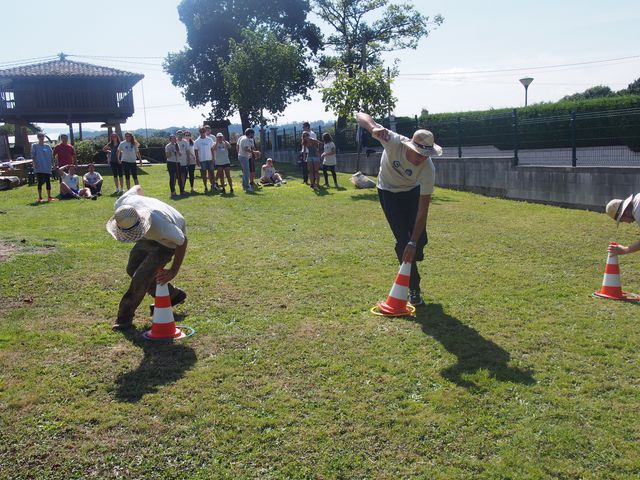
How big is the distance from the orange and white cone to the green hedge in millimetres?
11233

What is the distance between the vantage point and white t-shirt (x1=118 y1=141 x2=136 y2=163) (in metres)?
15.9

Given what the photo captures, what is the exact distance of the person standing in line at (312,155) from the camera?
17906 millimetres

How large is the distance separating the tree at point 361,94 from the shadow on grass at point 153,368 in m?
14.7

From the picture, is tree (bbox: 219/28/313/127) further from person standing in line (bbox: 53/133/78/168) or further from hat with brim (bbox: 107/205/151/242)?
hat with brim (bbox: 107/205/151/242)

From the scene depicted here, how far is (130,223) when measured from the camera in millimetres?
4996

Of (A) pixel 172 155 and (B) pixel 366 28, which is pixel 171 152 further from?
(B) pixel 366 28

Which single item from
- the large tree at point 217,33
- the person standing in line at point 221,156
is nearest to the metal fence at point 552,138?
the person standing in line at point 221,156

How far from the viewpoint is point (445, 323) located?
5.84 m

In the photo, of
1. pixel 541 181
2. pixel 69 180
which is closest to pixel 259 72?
pixel 69 180

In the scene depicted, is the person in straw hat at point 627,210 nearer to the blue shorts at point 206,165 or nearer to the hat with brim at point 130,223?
the hat with brim at point 130,223

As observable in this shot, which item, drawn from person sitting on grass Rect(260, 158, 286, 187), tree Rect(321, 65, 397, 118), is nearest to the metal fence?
tree Rect(321, 65, 397, 118)

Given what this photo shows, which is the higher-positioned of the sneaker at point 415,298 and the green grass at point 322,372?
the sneaker at point 415,298

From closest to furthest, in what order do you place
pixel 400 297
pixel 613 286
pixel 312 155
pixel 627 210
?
pixel 400 297, pixel 627 210, pixel 613 286, pixel 312 155

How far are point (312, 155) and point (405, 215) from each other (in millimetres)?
12005
